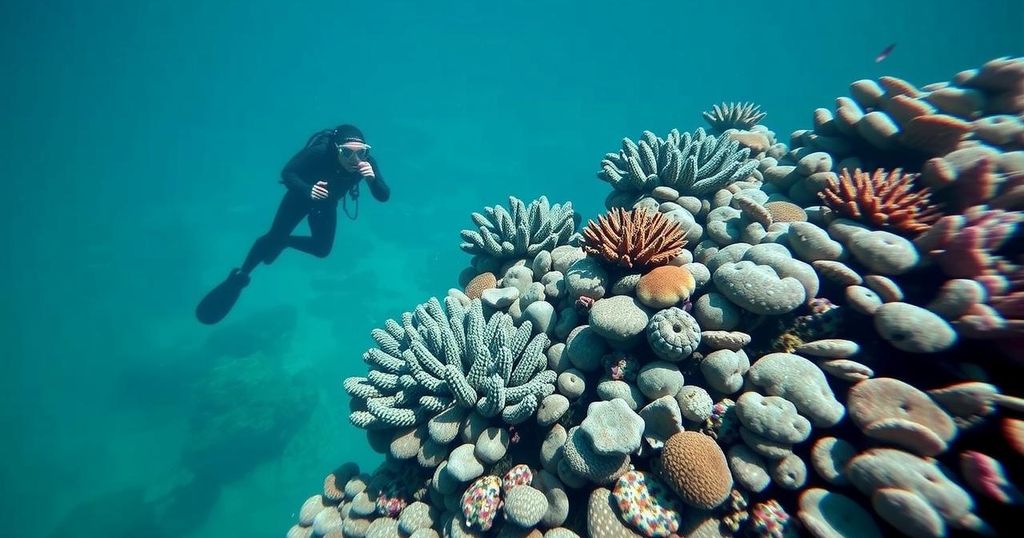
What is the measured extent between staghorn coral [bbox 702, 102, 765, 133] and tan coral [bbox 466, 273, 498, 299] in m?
5.30

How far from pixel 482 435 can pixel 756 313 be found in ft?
8.09

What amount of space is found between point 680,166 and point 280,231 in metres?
11.4

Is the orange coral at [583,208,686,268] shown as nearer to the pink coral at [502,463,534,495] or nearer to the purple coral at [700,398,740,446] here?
the purple coral at [700,398,740,446]

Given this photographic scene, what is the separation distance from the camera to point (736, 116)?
6746 millimetres

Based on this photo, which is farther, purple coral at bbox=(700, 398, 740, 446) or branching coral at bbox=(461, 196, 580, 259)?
branching coral at bbox=(461, 196, 580, 259)

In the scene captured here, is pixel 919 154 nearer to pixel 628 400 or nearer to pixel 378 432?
pixel 628 400

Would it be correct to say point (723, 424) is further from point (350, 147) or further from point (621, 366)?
point (350, 147)

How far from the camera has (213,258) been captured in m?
36.4

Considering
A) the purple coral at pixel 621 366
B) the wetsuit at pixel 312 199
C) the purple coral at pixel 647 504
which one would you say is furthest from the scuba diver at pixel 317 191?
the purple coral at pixel 647 504

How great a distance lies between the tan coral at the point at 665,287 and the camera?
2.98m

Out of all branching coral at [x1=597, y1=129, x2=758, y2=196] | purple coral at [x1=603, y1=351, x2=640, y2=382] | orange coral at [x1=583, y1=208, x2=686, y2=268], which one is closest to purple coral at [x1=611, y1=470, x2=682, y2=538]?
purple coral at [x1=603, y1=351, x2=640, y2=382]

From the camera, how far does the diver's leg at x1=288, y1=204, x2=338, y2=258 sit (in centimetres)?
1062

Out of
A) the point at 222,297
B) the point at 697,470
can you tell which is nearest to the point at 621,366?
the point at 697,470

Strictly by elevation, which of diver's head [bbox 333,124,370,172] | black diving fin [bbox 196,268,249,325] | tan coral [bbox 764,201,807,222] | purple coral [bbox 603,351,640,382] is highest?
black diving fin [bbox 196,268,249,325]
